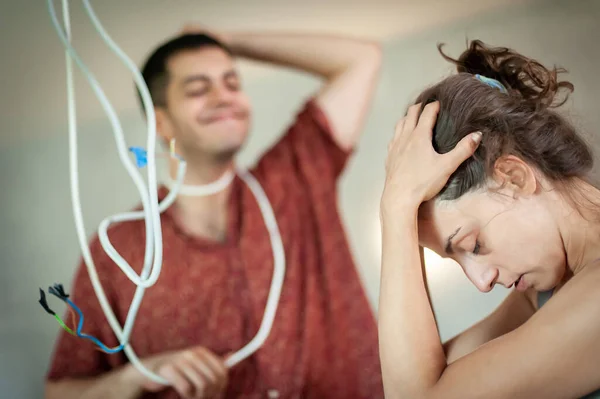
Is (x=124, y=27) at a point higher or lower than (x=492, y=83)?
higher

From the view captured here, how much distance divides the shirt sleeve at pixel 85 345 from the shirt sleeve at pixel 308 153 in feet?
1.31

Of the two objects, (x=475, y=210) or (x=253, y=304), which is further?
(x=253, y=304)

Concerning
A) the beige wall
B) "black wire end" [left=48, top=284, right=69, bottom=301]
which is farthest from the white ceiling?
"black wire end" [left=48, top=284, right=69, bottom=301]

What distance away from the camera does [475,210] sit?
0.93 m

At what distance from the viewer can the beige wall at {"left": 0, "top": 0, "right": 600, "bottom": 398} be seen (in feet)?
4.19

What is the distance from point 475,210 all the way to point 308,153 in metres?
0.50

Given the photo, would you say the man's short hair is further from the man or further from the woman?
the woman

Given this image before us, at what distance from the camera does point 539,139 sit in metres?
0.93

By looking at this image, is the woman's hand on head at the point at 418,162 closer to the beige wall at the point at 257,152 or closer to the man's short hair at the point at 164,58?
the beige wall at the point at 257,152

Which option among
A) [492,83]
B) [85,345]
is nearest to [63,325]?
[85,345]

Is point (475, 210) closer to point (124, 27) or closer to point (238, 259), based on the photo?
point (238, 259)

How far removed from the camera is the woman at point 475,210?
913 millimetres

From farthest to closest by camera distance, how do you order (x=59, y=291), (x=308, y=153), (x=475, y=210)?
(x=308, y=153) → (x=59, y=291) → (x=475, y=210)

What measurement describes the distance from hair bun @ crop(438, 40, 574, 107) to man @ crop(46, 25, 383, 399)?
0.35m
